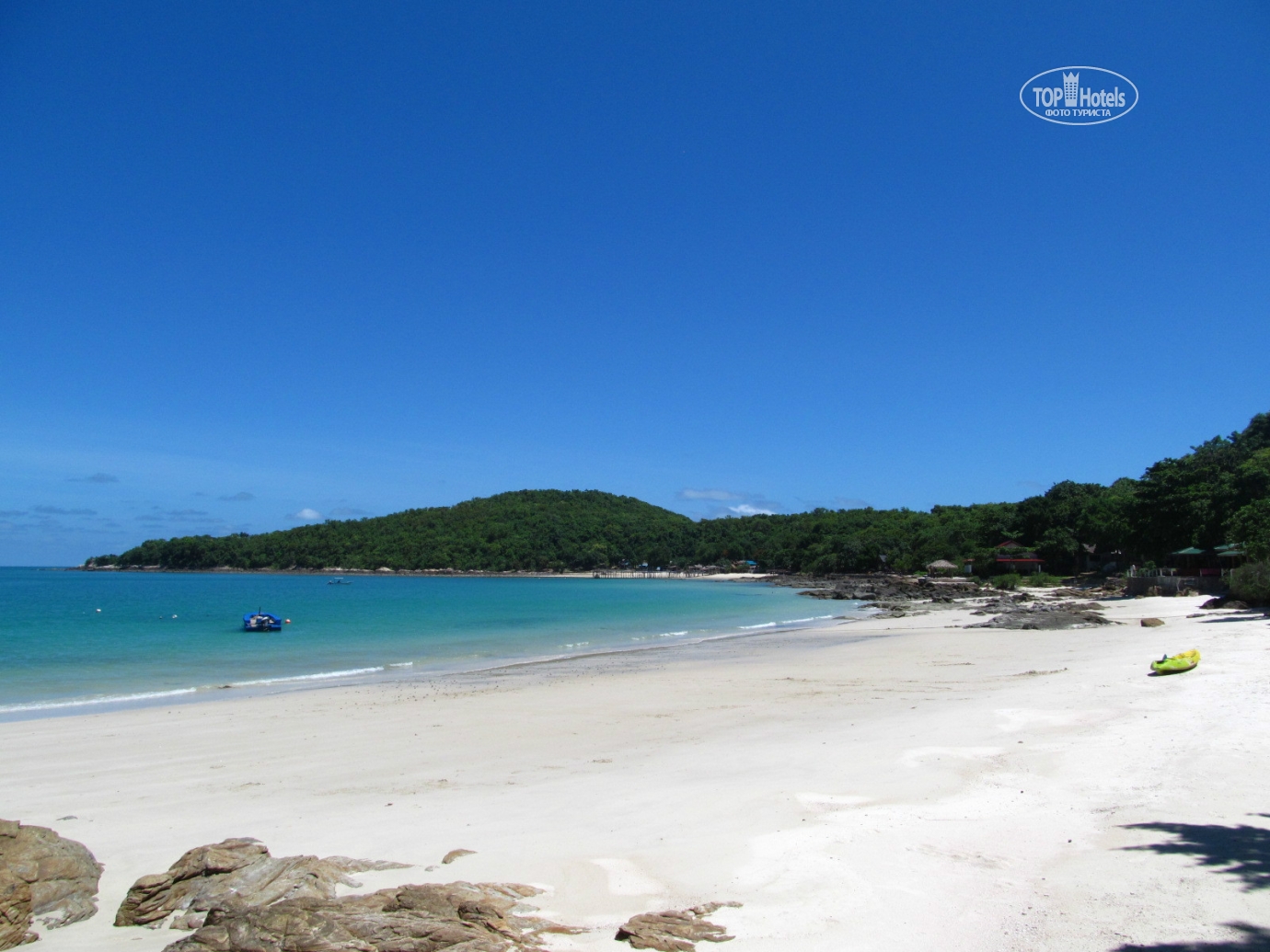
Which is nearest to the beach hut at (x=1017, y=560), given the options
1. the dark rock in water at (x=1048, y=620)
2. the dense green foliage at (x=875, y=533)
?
the dense green foliage at (x=875, y=533)

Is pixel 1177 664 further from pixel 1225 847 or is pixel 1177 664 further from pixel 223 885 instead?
pixel 223 885

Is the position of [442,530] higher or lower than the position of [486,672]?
higher

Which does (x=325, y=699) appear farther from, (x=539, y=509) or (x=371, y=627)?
(x=539, y=509)

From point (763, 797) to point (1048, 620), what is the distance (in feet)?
91.3

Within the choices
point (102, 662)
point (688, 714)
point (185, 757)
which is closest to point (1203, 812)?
point (688, 714)

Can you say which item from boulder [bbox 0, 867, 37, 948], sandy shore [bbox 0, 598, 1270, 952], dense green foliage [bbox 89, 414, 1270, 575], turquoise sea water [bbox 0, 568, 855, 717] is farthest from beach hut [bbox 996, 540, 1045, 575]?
boulder [bbox 0, 867, 37, 948]

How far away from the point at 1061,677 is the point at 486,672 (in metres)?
13.9

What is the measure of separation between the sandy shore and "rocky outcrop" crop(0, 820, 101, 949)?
183 mm

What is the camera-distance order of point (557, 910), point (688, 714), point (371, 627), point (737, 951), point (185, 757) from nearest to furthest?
point (737, 951) < point (557, 910) < point (185, 757) < point (688, 714) < point (371, 627)

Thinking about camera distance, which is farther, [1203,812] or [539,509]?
[539,509]

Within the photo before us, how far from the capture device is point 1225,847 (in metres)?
5.58

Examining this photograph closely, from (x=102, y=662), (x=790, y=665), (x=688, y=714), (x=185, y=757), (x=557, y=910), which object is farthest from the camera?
(x=102, y=662)

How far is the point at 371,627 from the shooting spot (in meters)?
38.3

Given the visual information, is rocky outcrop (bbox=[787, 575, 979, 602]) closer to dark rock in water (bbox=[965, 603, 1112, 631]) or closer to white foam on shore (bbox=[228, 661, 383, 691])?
dark rock in water (bbox=[965, 603, 1112, 631])
